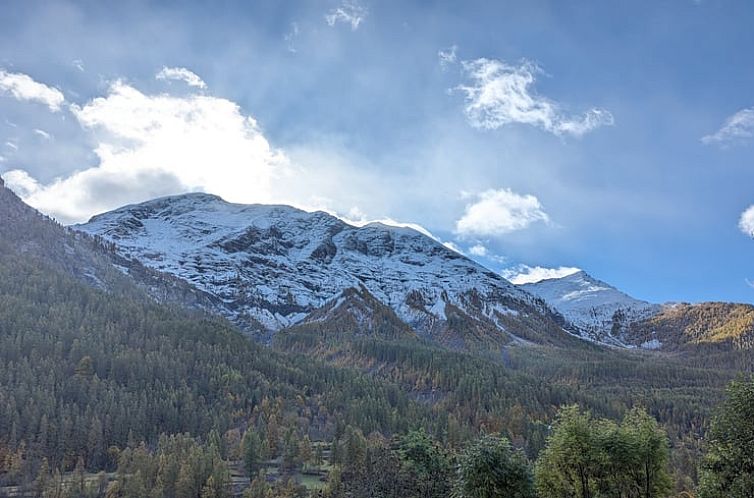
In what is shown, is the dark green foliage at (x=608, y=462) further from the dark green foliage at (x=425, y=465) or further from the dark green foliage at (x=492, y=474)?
the dark green foliage at (x=425, y=465)

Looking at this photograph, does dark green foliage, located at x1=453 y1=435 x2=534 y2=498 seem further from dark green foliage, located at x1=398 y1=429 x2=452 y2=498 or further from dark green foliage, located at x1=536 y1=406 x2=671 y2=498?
dark green foliage, located at x1=398 y1=429 x2=452 y2=498

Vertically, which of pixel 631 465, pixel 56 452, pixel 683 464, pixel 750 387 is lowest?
pixel 56 452

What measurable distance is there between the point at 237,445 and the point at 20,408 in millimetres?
64647

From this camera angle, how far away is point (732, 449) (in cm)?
5050

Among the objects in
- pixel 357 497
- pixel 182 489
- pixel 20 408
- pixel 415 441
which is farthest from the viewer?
pixel 20 408

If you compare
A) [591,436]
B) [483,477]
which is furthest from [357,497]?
[591,436]

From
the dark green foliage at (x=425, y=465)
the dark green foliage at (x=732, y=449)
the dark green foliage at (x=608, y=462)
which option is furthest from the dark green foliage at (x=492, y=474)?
the dark green foliage at (x=732, y=449)

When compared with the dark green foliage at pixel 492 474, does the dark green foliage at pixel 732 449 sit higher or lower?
higher

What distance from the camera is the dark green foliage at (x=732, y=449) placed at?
49.0m

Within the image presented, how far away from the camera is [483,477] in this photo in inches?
2611

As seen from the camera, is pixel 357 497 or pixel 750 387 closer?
pixel 750 387

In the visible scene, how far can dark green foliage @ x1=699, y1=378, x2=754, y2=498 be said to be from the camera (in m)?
49.0

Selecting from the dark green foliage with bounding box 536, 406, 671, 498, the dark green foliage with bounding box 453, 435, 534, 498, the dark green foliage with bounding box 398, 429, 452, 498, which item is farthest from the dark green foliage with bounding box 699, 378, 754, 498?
the dark green foliage with bounding box 398, 429, 452, 498

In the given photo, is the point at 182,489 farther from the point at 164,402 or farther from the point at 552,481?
the point at 552,481
